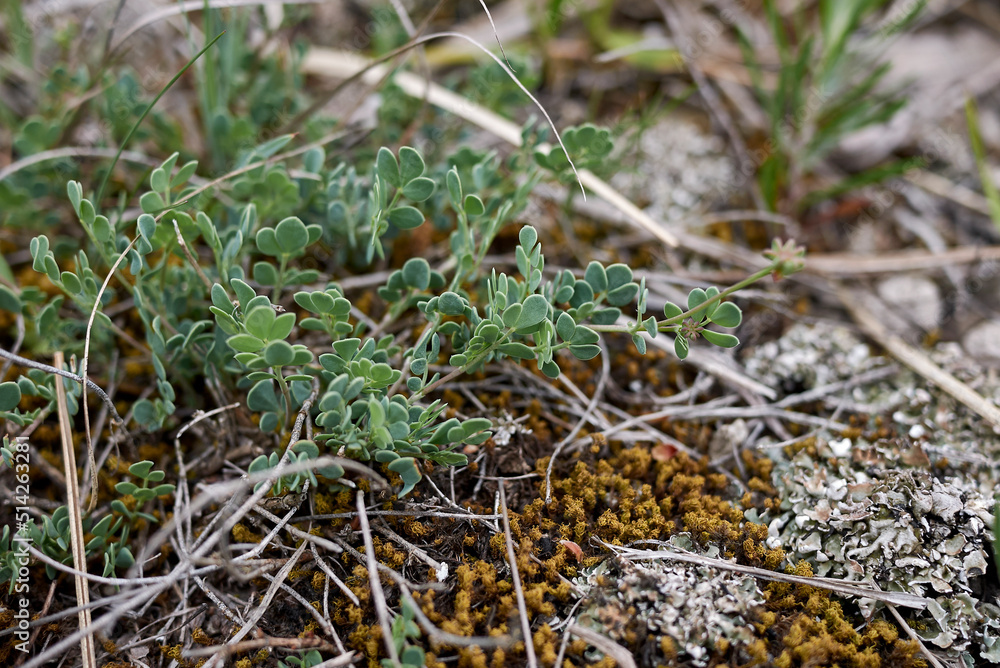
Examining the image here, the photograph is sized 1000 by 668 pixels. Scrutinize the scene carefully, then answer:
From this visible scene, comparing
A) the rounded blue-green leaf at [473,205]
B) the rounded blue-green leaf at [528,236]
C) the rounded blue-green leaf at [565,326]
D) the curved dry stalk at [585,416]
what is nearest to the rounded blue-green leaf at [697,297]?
the rounded blue-green leaf at [565,326]

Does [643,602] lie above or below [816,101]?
below

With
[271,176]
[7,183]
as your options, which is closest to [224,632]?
[271,176]

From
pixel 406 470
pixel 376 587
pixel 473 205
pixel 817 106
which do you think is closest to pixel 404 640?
pixel 376 587

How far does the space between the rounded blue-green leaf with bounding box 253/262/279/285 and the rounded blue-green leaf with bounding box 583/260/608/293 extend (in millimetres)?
966

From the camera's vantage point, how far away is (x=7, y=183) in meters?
2.53

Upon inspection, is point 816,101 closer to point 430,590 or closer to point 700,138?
point 700,138

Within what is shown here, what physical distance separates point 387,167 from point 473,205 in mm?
279

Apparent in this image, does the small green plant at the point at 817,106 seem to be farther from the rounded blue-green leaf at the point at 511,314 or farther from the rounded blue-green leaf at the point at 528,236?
the rounded blue-green leaf at the point at 511,314

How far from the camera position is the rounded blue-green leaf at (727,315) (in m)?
1.77

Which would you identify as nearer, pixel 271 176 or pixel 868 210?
pixel 271 176

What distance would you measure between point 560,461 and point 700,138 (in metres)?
2.09

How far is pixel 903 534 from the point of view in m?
1.98

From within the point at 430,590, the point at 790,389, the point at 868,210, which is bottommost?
the point at 430,590

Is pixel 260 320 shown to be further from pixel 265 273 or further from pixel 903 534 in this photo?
pixel 903 534
